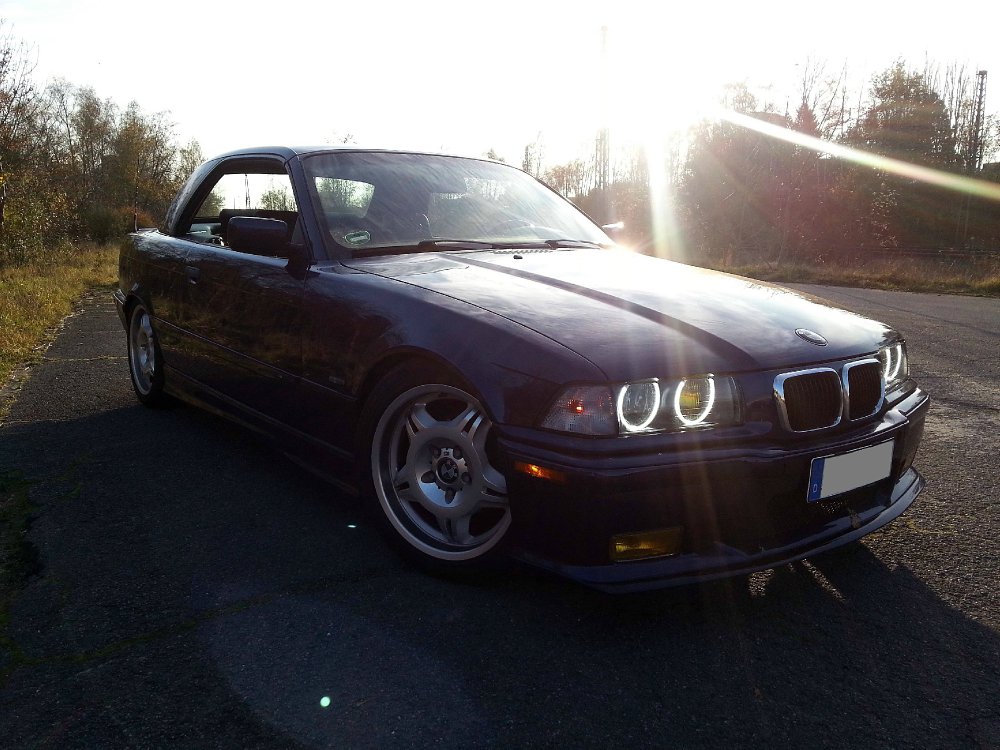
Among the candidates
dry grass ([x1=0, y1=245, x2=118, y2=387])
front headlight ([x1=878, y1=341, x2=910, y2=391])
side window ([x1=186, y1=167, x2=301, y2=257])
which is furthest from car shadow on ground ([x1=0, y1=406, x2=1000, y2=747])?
dry grass ([x1=0, y1=245, x2=118, y2=387])

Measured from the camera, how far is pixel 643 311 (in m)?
2.57

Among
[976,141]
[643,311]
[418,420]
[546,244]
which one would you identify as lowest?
[418,420]

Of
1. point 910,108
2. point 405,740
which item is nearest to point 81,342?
point 405,740

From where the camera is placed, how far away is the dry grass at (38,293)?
6.86 meters

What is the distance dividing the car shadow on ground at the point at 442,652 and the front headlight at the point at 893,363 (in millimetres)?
604

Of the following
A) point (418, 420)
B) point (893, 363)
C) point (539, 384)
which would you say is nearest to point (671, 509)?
point (539, 384)

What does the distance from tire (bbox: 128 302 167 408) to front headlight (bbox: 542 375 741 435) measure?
10.7ft

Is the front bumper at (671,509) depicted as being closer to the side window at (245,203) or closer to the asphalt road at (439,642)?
the asphalt road at (439,642)

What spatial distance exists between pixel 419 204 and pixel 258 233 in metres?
0.71

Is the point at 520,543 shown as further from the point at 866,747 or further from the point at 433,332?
the point at 866,747

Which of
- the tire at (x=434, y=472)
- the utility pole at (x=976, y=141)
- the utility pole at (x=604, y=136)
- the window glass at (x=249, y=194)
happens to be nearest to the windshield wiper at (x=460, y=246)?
the window glass at (x=249, y=194)

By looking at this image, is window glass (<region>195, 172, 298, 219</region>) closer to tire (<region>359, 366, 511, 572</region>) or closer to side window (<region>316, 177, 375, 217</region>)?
side window (<region>316, 177, 375, 217</region>)

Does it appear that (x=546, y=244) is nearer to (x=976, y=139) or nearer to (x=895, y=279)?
(x=895, y=279)

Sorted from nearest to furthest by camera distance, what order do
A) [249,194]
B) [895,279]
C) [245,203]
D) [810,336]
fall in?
1. [810,336]
2. [249,194]
3. [245,203]
4. [895,279]
